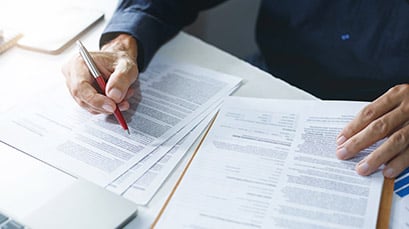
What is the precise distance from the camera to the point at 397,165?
2.29ft

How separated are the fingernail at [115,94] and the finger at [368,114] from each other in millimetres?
354

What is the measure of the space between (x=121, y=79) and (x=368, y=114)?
0.40 meters

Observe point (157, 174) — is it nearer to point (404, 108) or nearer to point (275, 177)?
point (275, 177)

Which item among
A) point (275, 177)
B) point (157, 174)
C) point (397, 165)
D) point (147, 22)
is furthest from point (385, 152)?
point (147, 22)

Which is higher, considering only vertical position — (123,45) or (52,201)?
(123,45)

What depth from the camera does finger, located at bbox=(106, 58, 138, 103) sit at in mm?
812

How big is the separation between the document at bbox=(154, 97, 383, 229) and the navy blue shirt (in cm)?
28

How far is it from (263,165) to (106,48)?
16.5 inches

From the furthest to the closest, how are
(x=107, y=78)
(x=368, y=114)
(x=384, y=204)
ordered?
(x=107, y=78)
(x=368, y=114)
(x=384, y=204)

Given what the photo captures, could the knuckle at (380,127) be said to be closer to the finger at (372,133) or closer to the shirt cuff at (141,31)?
the finger at (372,133)

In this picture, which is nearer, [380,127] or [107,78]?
[380,127]

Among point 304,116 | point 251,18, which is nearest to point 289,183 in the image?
point 304,116

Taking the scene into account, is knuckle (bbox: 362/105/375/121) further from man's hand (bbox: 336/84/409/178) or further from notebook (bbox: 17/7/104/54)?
notebook (bbox: 17/7/104/54)

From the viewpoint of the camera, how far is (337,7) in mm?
1061
